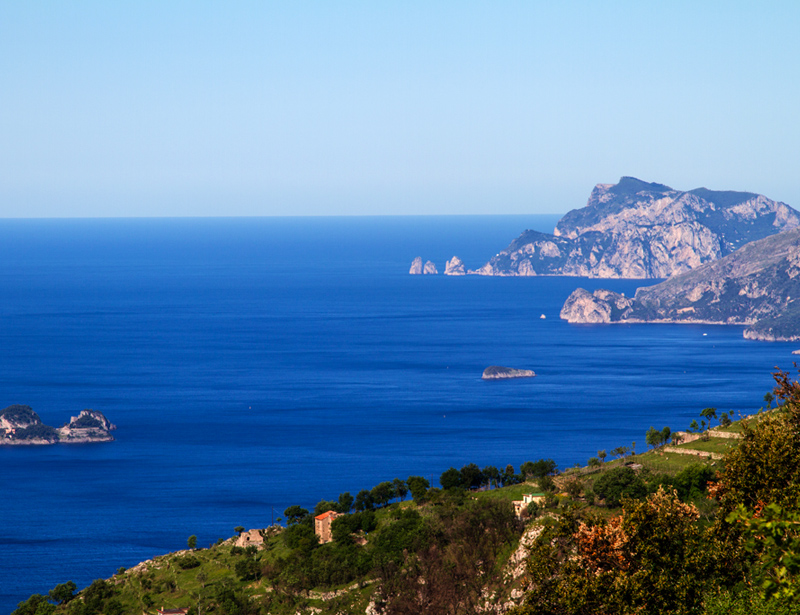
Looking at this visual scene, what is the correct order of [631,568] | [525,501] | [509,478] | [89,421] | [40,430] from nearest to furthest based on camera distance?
1. [631,568]
2. [525,501]
3. [509,478]
4. [40,430]
5. [89,421]

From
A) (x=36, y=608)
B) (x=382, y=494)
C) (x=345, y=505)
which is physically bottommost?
(x=36, y=608)

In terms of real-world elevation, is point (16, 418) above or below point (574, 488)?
below

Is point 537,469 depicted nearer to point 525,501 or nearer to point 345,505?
point 345,505

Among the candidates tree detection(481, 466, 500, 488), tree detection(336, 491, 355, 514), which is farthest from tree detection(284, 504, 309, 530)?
tree detection(481, 466, 500, 488)

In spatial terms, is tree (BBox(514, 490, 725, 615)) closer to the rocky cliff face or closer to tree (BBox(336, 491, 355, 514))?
tree (BBox(336, 491, 355, 514))

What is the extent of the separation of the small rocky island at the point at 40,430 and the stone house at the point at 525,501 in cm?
11095

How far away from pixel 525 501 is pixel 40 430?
118925 millimetres

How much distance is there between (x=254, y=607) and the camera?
69562mm

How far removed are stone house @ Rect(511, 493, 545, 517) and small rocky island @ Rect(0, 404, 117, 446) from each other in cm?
11095

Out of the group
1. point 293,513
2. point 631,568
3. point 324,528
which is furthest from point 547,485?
point 631,568

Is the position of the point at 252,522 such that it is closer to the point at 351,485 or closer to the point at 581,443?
the point at 351,485

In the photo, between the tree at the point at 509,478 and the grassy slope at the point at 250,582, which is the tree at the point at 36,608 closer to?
the grassy slope at the point at 250,582

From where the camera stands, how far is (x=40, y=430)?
538 feet

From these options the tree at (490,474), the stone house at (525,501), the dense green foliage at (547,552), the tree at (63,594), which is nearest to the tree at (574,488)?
the dense green foliage at (547,552)
